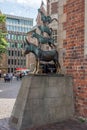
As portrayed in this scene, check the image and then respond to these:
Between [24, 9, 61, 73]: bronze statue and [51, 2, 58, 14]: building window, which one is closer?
[24, 9, 61, 73]: bronze statue

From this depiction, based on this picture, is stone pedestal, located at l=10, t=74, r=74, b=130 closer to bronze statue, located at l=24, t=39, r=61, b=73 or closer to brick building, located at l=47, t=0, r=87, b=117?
brick building, located at l=47, t=0, r=87, b=117

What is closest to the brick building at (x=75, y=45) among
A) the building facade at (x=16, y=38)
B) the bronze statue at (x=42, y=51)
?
the bronze statue at (x=42, y=51)

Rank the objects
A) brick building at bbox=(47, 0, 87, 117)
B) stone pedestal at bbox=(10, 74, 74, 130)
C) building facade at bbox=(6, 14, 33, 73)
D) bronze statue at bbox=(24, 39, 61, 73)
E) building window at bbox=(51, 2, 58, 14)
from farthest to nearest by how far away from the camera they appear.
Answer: building facade at bbox=(6, 14, 33, 73)
building window at bbox=(51, 2, 58, 14)
brick building at bbox=(47, 0, 87, 117)
bronze statue at bbox=(24, 39, 61, 73)
stone pedestal at bbox=(10, 74, 74, 130)

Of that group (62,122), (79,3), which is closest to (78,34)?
(79,3)

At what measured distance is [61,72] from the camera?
27.2 ft

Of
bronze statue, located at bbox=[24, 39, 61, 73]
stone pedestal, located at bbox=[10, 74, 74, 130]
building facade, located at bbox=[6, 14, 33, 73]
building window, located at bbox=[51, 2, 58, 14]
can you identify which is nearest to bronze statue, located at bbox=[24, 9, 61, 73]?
bronze statue, located at bbox=[24, 39, 61, 73]

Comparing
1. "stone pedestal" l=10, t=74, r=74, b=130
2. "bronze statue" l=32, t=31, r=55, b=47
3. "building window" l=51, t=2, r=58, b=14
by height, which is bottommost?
"stone pedestal" l=10, t=74, r=74, b=130

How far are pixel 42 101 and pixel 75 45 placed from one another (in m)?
1.76

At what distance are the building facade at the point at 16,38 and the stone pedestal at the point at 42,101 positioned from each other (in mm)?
96515

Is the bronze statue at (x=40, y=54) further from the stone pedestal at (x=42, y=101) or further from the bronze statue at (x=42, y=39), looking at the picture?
the stone pedestal at (x=42, y=101)

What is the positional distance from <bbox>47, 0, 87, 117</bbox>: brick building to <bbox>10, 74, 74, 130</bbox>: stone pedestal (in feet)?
0.84

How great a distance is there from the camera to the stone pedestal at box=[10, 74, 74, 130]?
715 cm

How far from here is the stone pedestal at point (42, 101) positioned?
7.15 m

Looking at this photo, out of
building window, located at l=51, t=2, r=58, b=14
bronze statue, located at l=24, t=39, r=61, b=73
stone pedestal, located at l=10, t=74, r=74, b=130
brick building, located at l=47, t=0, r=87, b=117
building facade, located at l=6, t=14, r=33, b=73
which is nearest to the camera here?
stone pedestal, located at l=10, t=74, r=74, b=130
